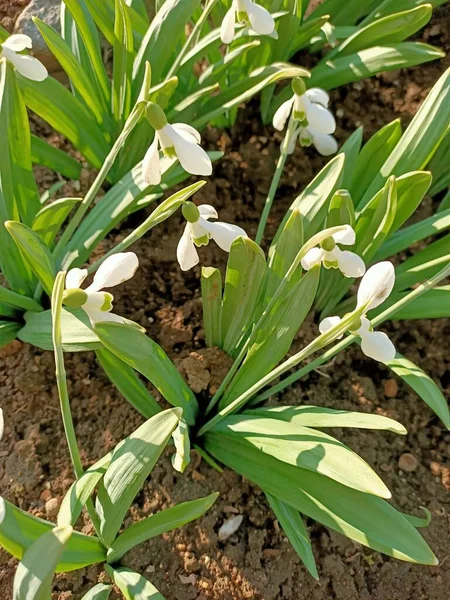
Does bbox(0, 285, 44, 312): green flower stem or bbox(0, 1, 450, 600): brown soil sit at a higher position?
bbox(0, 285, 44, 312): green flower stem

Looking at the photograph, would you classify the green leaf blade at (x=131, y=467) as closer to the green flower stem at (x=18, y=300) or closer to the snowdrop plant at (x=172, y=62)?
the green flower stem at (x=18, y=300)

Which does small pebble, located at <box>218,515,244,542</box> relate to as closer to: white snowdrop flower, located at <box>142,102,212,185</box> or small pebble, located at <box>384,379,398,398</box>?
small pebble, located at <box>384,379,398,398</box>

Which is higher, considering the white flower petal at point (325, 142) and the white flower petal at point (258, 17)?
the white flower petal at point (258, 17)

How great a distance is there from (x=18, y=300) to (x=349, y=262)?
2.53ft

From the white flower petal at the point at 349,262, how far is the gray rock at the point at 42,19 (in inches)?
50.4

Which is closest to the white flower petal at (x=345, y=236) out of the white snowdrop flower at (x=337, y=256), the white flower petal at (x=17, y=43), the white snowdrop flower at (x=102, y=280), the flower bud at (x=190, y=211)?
the white snowdrop flower at (x=337, y=256)

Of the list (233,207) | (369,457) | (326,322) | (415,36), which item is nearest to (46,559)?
(326,322)

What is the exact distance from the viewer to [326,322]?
1.02 m

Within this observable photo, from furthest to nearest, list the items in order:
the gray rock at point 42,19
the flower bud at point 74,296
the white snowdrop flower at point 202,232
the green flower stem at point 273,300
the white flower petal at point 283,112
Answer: the gray rock at point 42,19, the white flower petal at point 283,112, the white snowdrop flower at point 202,232, the green flower stem at point 273,300, the flower bud at point 74,296

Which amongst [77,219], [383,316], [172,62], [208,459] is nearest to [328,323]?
[383,316]

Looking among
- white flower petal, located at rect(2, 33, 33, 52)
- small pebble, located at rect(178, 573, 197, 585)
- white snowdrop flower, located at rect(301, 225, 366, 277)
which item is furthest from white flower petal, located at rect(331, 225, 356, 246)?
small pebble, located at rect(178, 573, 197, 585)

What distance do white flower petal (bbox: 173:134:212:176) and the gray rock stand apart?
1.07 metres

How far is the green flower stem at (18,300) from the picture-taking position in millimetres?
1288

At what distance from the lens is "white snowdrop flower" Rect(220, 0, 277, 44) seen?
122 cm
